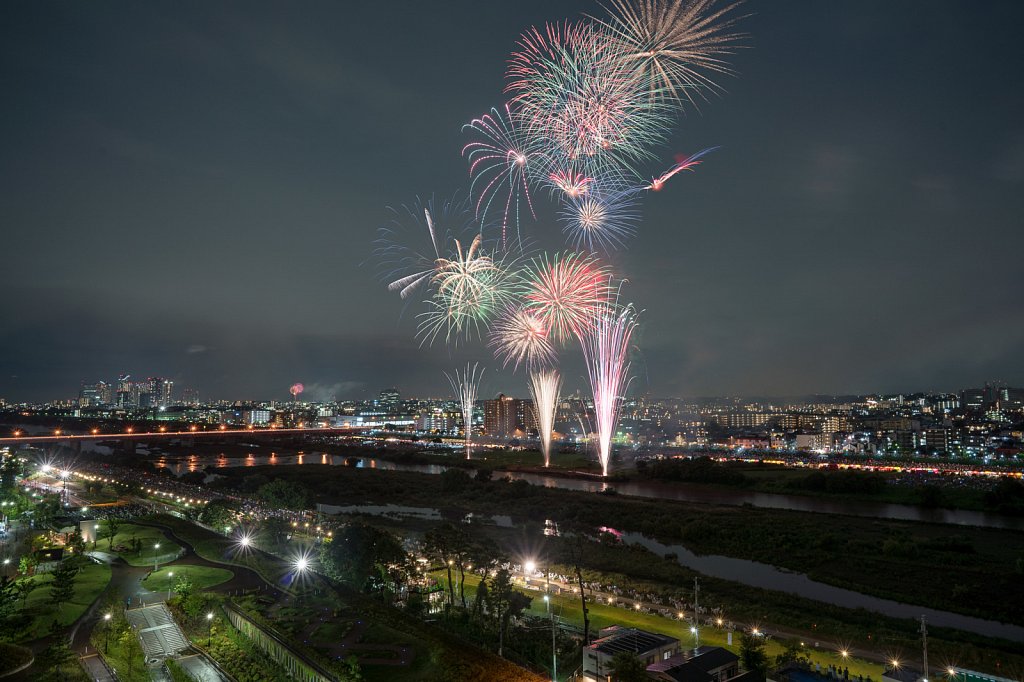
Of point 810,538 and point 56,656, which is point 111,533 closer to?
point 56,656

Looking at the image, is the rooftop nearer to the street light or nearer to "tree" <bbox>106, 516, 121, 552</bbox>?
the street light

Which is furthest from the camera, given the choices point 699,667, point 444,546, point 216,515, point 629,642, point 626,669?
point 216,515

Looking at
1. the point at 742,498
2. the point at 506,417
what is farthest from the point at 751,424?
the point at 742,498

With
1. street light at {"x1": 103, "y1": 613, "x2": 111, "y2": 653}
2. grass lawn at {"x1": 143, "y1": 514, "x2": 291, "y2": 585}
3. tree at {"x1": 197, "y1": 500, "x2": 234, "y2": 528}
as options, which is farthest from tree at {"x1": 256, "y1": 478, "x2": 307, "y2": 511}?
street light at {"x1": 103, "y1": 613, "x2": 111, "y2": 653}

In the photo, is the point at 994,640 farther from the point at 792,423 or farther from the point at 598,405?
the point at 792,423

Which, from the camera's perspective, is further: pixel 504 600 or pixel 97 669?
pixel 504 600

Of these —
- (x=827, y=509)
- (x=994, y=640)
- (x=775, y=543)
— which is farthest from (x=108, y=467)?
(x=994, y=640)
